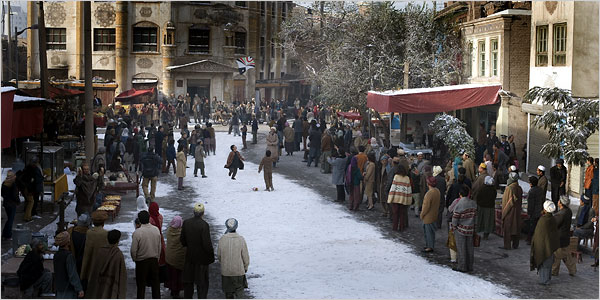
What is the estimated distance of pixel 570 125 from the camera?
1727 cm

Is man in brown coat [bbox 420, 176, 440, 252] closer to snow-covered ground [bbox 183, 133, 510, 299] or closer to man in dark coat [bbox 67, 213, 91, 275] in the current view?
snow-covered ground [bbox 183, 133, 510, 299]

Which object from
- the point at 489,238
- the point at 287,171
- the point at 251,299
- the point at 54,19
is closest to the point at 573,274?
the point at 489,238

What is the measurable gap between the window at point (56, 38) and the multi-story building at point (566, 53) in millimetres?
38839

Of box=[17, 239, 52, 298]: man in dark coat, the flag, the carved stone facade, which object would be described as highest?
the carved stone facade

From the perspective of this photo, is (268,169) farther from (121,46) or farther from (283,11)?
(283,11)

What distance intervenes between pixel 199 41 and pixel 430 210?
4382 centimetres

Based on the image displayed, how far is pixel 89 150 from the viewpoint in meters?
19.0

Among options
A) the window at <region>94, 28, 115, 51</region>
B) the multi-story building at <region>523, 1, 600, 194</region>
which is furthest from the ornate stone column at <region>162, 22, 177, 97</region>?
the multi-story building at <region>523, 1, 600, 194</region>

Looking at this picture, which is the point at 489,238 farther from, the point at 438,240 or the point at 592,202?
the point at 592,202

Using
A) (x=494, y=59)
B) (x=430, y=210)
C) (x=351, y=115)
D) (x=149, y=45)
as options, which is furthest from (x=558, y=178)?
(x=149, y=45)

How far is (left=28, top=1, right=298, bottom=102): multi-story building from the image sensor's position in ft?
180

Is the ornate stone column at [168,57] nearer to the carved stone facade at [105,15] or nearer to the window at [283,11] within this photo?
the carved stone facade at [105,15]

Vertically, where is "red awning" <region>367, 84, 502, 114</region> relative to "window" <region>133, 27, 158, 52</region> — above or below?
below

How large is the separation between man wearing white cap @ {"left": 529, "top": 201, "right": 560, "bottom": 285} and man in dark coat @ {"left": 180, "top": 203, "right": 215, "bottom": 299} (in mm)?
4792
